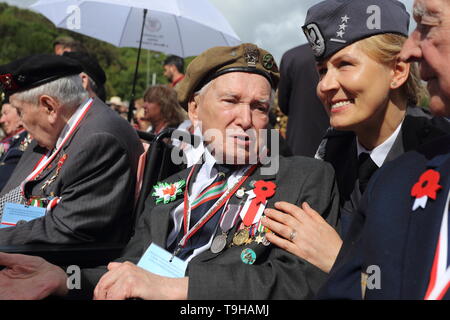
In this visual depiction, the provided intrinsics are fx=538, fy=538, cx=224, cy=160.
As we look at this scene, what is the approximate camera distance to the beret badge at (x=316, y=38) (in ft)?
8.74

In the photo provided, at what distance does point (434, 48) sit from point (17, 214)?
257cm

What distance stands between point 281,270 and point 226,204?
57cm

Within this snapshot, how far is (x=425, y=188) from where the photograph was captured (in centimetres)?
183

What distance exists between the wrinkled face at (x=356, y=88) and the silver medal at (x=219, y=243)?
0.77 m

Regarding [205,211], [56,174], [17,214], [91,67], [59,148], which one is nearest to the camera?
[205,211]

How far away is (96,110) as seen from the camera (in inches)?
145

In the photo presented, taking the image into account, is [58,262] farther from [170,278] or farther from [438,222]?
[438,222]

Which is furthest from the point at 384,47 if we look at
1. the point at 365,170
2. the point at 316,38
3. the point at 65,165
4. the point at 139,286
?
the point at 65,165

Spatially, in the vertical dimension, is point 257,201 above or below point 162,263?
above

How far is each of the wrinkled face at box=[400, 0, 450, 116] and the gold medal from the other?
3.42ft

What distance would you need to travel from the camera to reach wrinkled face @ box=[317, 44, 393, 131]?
2.55m

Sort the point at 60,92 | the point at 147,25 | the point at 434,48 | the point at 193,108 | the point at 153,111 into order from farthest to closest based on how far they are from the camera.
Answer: the point at 153,111 → the point at 147,25 → the point at 60,92 → the point at 193,108 → the point at 434,48

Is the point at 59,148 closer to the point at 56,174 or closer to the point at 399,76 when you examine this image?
the point at 56,174
